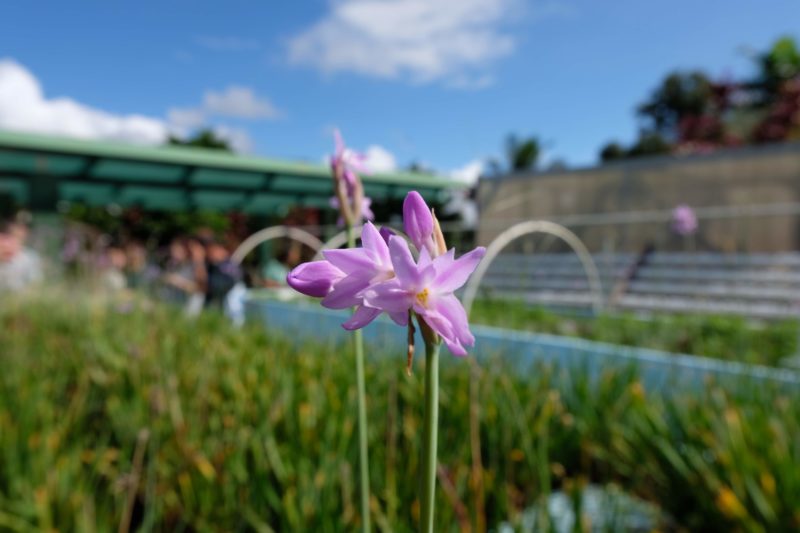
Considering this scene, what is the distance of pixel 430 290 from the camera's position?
401mm

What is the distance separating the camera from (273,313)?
8.15m

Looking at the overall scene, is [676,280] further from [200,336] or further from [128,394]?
[128,394]

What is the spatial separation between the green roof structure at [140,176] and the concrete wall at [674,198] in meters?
3.09

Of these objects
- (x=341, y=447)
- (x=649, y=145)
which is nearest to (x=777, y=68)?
(x=649, y=145)

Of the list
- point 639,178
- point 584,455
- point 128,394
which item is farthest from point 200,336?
point 639,178

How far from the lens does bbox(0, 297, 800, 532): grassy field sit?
168cm

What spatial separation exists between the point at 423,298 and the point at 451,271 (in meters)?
0.03

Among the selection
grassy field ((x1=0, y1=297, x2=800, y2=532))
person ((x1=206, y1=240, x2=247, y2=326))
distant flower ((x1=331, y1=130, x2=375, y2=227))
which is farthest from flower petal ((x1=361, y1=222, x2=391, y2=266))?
person ((x1=206, y1=240, x2=247, y2=326))

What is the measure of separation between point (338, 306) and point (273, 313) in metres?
7.95

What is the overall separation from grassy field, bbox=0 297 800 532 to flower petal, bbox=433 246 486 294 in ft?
3.16

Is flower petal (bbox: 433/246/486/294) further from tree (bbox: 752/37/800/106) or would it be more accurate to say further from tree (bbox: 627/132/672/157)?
tree (bbox: 627/132/672/157)

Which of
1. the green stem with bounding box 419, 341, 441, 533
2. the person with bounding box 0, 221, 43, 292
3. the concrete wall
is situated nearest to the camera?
the green stem with bounding box 419, 341, 441, 533

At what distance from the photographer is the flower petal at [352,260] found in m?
0.40

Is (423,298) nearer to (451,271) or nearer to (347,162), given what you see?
(451,271)
